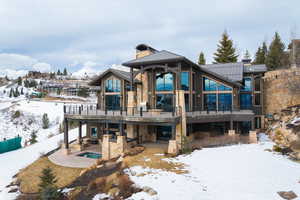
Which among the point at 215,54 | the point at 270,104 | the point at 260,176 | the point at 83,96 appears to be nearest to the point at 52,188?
the point at 260,176

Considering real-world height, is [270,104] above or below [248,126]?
above

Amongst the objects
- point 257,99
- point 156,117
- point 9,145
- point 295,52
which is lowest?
point 9,145

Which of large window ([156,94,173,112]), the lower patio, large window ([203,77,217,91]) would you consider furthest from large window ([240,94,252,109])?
the lower patio

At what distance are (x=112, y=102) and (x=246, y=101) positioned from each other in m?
14.8

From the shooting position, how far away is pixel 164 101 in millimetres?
17016

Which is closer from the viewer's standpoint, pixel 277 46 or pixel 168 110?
pixel 168 110

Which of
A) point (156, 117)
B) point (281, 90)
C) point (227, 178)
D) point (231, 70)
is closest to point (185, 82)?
point (156, 117)

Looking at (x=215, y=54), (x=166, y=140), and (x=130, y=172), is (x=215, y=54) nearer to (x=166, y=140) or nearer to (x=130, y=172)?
(x=166, y=140)

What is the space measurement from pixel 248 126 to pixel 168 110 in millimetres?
8712

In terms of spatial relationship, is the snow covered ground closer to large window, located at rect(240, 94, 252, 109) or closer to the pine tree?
large window, located at rect(240, 94, 252, 109)

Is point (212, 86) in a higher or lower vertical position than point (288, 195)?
higher

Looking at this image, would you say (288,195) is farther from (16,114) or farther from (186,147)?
(16,114)

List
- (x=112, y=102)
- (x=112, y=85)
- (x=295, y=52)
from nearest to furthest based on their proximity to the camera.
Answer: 1. (x=112, y=85)
2. (x=112, y=102)
3. (x=295, y=52)

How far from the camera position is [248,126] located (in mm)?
18203
